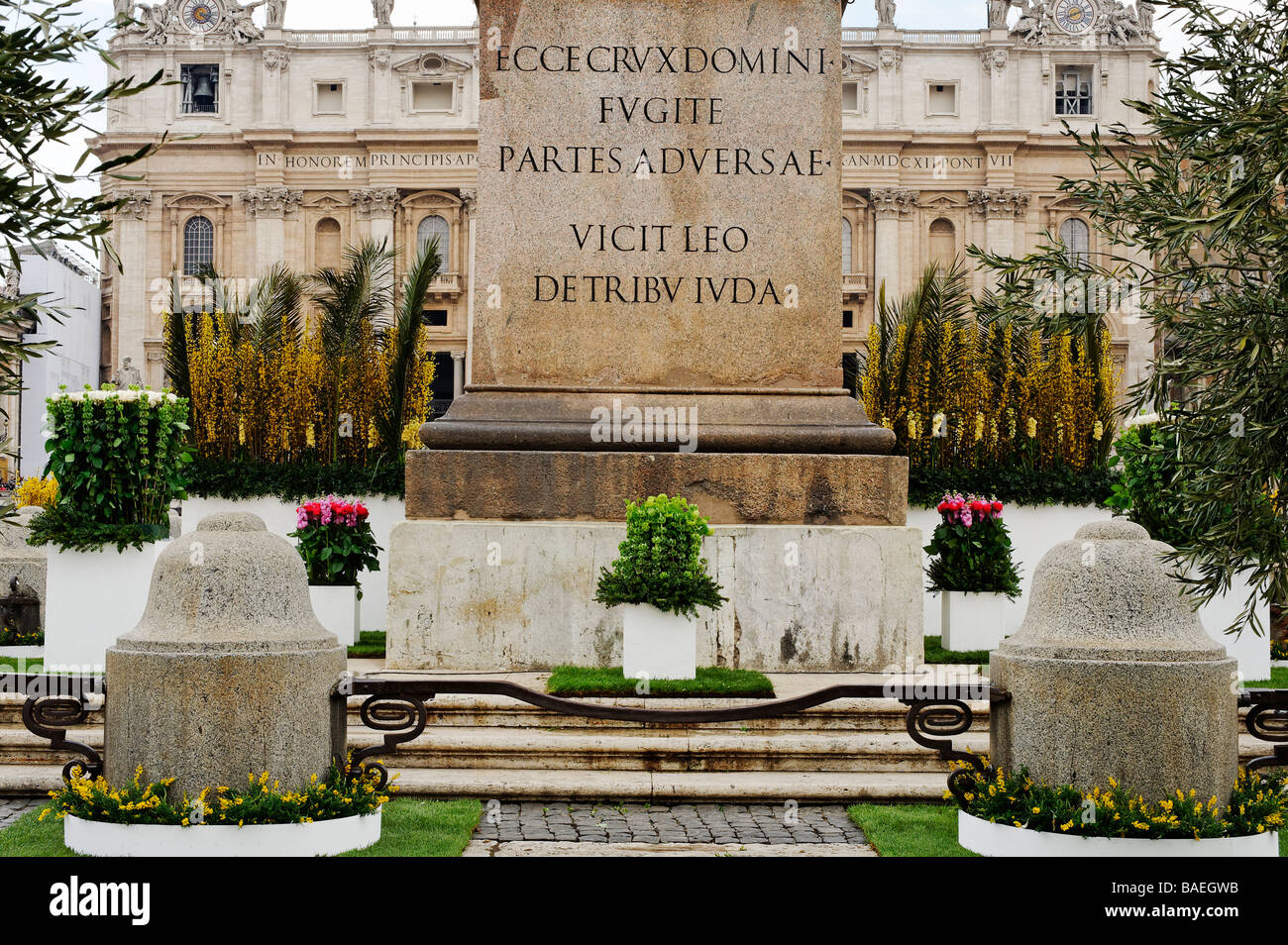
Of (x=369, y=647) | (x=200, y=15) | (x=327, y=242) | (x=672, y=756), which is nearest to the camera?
(x=672, y=756)

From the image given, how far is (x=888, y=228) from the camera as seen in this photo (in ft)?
217

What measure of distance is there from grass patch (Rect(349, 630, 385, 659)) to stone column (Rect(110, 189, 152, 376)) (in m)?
56.9

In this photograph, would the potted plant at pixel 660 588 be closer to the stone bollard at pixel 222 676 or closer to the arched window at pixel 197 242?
the stone bollard at pixel 222 676

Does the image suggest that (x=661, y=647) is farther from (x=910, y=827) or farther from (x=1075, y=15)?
(x=1075, y=15)

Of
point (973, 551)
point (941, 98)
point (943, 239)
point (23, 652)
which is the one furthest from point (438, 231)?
point (973, 551)

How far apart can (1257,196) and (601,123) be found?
5.45 m

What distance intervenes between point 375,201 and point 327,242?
11.5 ft

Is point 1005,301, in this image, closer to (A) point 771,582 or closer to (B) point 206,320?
(A) point 771,582

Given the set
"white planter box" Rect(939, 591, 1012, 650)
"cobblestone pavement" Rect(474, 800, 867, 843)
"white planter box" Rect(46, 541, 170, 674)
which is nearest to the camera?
"cobblestone pavement" Rect(474, 800, 867, 843)

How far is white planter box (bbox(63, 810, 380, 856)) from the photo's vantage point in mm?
5301

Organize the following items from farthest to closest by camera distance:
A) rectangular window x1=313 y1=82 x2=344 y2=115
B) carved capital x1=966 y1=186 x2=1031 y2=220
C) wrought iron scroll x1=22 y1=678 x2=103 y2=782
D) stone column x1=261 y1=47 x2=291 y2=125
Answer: rectangular window x1=313 y1=82 x2=344 y2=115 → stone column x1=261 y1=47 x2=291 y2=125 → carved capital x1=966 y1=186 x2=1031 y2=220 → wrought iron scroll x1=22 y1=678 x2=103 y2=782

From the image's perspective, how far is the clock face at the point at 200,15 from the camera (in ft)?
222

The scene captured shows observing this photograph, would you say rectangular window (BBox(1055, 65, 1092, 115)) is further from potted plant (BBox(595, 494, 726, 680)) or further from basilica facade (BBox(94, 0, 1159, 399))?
potted plant (BBox(595, 494, 726, 680))

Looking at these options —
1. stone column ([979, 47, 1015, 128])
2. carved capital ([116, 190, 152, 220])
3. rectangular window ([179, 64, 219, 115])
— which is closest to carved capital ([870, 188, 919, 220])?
stone column ([979, 47, 1015, 128])
